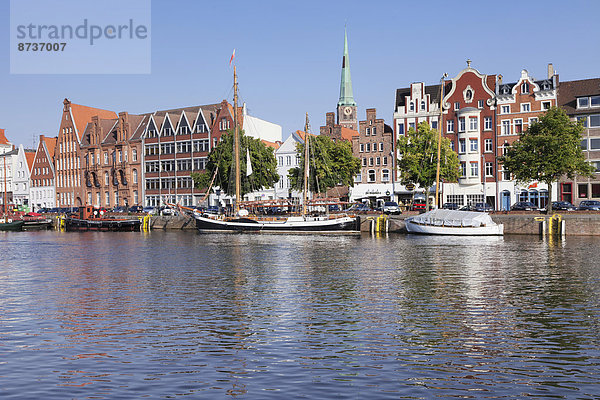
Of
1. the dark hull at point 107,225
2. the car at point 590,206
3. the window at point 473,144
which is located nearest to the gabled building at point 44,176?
the dark hull at point 107,225

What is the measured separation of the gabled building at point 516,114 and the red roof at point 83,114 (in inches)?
4217

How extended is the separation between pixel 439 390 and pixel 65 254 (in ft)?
160

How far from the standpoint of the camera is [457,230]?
2835 inches

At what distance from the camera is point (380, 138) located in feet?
379

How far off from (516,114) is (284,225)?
147ft

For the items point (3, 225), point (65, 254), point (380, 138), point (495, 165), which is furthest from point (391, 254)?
point (3, 225)

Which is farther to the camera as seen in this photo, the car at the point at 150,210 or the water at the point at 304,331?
the car at the point at 150,210

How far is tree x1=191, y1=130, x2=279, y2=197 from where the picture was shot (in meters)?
104

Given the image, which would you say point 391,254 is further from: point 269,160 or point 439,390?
point 269,160

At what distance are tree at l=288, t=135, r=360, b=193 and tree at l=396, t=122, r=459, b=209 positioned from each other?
1275 cm

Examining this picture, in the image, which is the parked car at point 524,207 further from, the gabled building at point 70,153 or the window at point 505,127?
the gabled building at point 70,153

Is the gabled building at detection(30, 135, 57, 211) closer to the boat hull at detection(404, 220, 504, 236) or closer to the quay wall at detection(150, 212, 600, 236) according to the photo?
the quay wall at detection(150, 212, 600, 236)

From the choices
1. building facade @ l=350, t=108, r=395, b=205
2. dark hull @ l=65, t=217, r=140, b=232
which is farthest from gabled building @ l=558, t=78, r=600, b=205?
dark hull @ l=65, t=217, r=140, b=232

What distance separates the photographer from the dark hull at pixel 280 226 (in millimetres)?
81125
